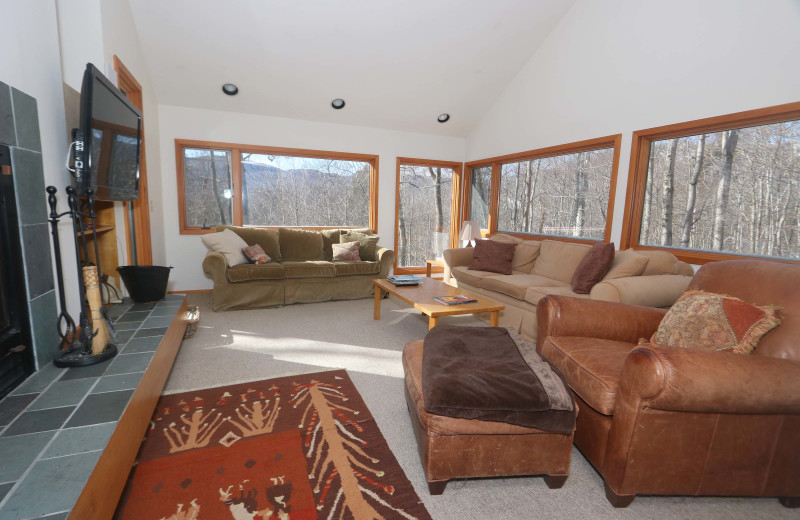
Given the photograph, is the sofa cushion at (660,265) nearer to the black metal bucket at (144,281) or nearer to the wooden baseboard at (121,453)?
the wooden baseboard at (121,453)

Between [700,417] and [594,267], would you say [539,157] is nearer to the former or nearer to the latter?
[594,267]

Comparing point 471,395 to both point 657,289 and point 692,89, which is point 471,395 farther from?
point 692,89

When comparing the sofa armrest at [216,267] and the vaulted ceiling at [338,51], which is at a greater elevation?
the vaulted ceiling at [338,51]

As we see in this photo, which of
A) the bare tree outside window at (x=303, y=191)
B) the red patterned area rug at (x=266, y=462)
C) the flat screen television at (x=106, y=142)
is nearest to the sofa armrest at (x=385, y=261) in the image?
the bare tree outside window at (x=303, y=191)

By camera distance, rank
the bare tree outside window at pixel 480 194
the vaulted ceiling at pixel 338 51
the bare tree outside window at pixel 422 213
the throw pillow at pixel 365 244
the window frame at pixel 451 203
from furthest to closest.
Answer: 1. the bare tree outside window at pixel 422 213
2. the window frame at pixel 451 203
3. the bare tree outside window at pixel 480 194
4. the throw pillow at pixel 365 244
5. the vaulted ceiling at pixel 338 51

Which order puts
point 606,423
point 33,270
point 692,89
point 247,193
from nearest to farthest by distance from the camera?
point 606,423 < point 33,270 < point 692,89 < point 247,193

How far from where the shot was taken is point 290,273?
163 inches

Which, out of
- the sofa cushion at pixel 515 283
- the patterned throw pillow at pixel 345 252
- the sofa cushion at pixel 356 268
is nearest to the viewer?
the sofa cushion at pixel 515 283

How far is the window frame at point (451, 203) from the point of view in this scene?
Answer: 5719 mm

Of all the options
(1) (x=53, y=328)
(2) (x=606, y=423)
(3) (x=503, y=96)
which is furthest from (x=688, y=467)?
(3) (x=503, y=96)

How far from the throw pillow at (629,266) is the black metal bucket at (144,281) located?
11.4ft

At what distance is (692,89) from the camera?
293 cm

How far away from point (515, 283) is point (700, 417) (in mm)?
2155

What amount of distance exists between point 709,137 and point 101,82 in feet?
13.5
